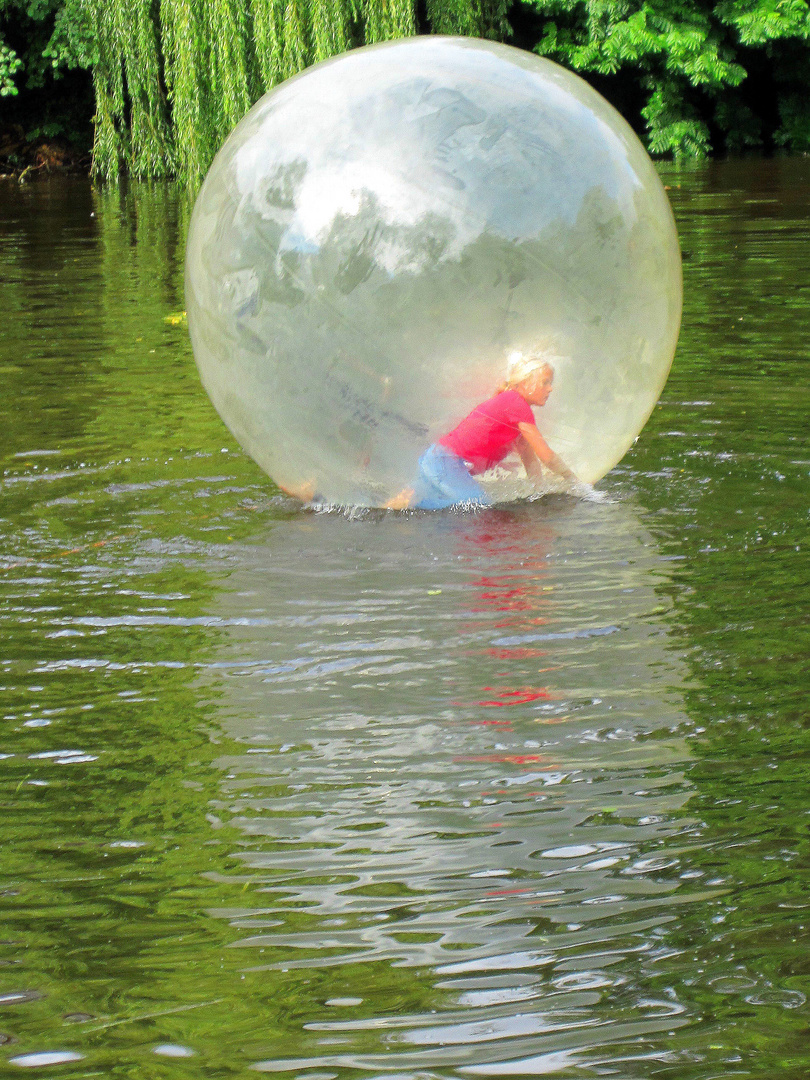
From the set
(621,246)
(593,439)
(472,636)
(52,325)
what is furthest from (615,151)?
(52,325)

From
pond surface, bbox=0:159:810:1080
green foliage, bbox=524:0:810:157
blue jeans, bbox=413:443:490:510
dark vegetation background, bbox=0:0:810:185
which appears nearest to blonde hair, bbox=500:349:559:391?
blue jeans, bbox=413:443:490:510

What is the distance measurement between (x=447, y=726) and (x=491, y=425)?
63.2 inches

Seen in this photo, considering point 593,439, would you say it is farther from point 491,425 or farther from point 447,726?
point 447,726

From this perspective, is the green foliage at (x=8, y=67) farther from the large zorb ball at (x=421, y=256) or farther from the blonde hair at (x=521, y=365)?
the blonde hair at (x=521, y=365)

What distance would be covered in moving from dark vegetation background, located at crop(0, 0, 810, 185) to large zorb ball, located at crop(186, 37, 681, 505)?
430 inches

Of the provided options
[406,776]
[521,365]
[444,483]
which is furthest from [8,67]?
[406,776]

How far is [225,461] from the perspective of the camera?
7.20m

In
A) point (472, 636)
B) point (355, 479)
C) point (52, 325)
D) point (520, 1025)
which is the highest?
point (52, 325)

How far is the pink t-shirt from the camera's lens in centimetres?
522

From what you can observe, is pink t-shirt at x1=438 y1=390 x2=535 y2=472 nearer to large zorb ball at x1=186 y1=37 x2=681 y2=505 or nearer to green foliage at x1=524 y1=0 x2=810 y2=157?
large zorb ball at x1=186 y1=37 x2=681 y2=505

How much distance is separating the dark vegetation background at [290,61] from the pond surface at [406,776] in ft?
34.2

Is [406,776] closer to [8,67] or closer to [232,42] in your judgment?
[232,42]

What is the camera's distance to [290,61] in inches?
623

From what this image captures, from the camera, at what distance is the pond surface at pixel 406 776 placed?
280 cm
